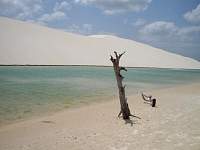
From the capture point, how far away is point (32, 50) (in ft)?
218

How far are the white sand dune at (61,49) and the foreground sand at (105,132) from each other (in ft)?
149

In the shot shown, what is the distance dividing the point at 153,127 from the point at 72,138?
2.52 metres

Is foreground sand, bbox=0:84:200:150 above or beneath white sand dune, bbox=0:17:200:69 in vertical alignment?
beneath

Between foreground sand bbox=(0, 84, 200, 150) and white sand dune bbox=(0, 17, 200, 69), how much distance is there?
4528cm

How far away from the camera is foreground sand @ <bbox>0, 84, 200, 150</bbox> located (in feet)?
23.6

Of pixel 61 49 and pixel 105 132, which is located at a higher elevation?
pixel 61 49

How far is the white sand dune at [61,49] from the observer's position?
62.4m

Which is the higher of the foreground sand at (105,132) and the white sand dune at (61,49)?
the white sand dune at (61,49)

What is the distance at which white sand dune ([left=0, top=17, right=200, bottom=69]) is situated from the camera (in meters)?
62.4

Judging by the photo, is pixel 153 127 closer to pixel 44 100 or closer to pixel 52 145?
pixel 52 145

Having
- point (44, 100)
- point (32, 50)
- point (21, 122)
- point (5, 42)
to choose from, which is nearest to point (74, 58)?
point (32, 50)

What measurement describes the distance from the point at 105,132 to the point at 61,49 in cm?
6739

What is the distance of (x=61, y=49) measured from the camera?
74.8 metres

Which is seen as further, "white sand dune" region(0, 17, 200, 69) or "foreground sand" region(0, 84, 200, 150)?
"white sand dune" region(0, 17, 200, 69)
